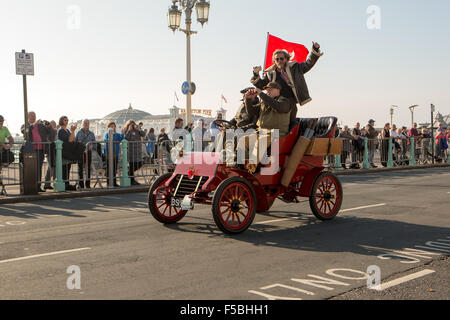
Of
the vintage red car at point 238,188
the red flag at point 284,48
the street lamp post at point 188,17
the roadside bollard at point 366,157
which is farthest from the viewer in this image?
the roadside bollard at point 366,157

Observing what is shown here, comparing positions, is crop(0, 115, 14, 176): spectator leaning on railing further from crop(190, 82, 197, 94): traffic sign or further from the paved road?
crop(190, 82, 197, 94): traffic sign

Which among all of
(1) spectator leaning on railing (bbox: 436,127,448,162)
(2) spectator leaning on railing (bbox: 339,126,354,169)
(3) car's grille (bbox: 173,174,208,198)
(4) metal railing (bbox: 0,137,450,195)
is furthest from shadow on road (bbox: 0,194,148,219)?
(1) spectator leaning on railing (bbox: 436,127,448,162)

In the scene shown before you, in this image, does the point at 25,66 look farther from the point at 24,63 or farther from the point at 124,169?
the point at 124,169

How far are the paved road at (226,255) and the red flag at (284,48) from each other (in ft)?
16.9

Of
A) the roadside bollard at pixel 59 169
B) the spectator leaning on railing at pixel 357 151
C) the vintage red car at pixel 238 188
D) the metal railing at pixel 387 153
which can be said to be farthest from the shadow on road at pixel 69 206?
the spectator leaning on railing at pixel 357 151

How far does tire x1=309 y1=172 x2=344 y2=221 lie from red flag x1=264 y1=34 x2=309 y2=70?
5.68 metres

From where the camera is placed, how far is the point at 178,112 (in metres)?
97.8

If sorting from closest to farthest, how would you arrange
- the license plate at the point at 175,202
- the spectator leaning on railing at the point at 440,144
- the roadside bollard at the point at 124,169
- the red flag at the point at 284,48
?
the license plate at the point at 175,202
the red flag at the point at 284,48
the roadside bollard at the point at 124,169
the spectator leaning on railing at the point at 440,144

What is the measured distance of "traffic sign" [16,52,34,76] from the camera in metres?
12.0

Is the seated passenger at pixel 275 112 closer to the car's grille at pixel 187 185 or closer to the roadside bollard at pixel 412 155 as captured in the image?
the car's grille at pixel 187 185

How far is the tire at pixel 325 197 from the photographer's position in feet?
26.2

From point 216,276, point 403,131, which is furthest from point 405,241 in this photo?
point 403,131

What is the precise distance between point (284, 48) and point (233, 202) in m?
7.65
